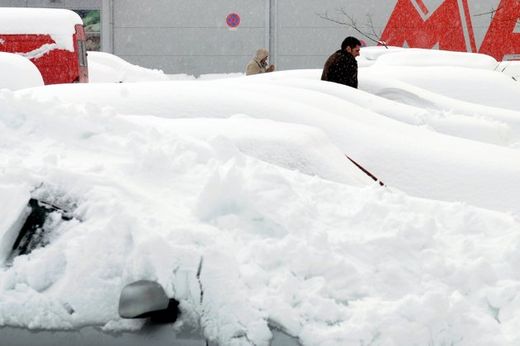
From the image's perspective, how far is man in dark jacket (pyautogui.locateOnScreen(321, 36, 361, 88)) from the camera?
29.0 ft

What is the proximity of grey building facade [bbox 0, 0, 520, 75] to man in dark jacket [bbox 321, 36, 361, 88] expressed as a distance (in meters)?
17.8

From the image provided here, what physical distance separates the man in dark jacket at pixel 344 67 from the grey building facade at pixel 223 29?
1776 cm

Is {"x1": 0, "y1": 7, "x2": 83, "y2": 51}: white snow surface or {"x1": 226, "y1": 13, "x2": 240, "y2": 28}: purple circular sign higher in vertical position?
{"x1": 0, "y1": 7, "x2": 83, "y2": 51}: white snow surface

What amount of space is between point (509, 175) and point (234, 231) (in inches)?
121

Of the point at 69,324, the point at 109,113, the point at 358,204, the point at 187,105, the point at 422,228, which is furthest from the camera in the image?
the point at 187,105

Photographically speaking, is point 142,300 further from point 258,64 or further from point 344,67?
point 258,64

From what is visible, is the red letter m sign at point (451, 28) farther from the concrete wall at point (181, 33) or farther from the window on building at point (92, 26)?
the window on building at point (92, 26)

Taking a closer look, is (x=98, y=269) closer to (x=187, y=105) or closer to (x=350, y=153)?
(x=187, y=105)

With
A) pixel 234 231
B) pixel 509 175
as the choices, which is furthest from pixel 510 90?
pixel 234 231

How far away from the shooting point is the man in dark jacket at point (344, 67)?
8.83 metres

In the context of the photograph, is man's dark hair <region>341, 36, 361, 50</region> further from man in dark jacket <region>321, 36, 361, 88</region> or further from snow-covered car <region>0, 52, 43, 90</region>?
snow-covered car <region>0, 52, 43, 90</region>

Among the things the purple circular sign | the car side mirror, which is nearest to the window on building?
the purple circular sign

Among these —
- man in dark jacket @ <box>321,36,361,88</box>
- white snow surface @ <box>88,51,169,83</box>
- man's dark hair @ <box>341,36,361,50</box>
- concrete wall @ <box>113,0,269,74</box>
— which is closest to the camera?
man in dark jacket @ <box>321,36,361,88</box>

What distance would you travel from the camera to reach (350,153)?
5.43 m
